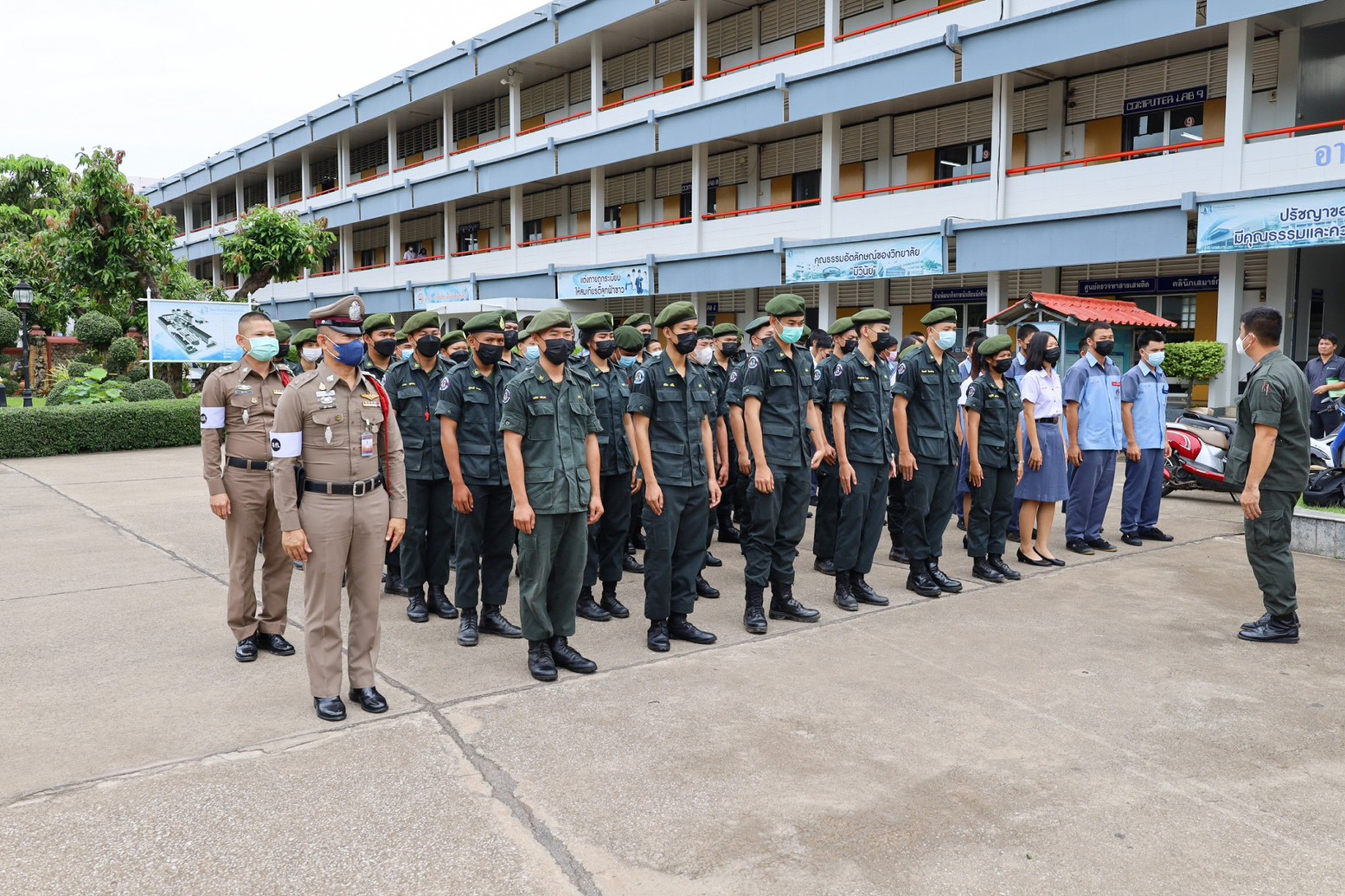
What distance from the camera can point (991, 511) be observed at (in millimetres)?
6949

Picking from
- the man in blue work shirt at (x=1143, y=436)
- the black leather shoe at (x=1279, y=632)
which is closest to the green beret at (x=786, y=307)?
the black leather shoe at (x=1279, y=632)

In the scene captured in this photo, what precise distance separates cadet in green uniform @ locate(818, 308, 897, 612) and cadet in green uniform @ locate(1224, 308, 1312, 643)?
194cm

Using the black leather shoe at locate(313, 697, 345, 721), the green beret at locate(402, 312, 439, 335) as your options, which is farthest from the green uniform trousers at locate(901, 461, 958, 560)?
the black leather shoe at locate(313, 697, 345, 721)

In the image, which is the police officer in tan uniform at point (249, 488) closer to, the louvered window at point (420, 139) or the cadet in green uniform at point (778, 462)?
the cadet in green uniform at point (778, 462)

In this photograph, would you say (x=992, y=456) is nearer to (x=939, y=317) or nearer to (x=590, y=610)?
(x=939, y=317)

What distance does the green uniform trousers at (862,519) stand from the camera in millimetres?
6020

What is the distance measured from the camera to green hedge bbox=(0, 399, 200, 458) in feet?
49.5

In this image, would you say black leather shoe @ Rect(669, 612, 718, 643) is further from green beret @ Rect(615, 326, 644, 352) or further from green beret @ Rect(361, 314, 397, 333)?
green beret @ Rect(615, 326, 644, 352)

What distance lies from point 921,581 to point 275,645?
4015 mm

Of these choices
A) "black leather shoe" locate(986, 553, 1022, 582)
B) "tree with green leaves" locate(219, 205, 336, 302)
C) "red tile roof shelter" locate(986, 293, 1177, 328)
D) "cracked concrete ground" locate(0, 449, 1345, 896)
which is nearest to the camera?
"cracked concrete ground" locate(0, 449, 1345, 896)

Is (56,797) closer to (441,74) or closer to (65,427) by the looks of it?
(65,427)

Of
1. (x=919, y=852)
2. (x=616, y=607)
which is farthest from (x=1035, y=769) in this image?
(x=616, y=607)

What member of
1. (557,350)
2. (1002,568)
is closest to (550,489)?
(557,350)

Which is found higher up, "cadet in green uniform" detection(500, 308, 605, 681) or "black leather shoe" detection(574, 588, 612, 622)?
"cadet in green uniform" detection(500, 308, 605, 681)
